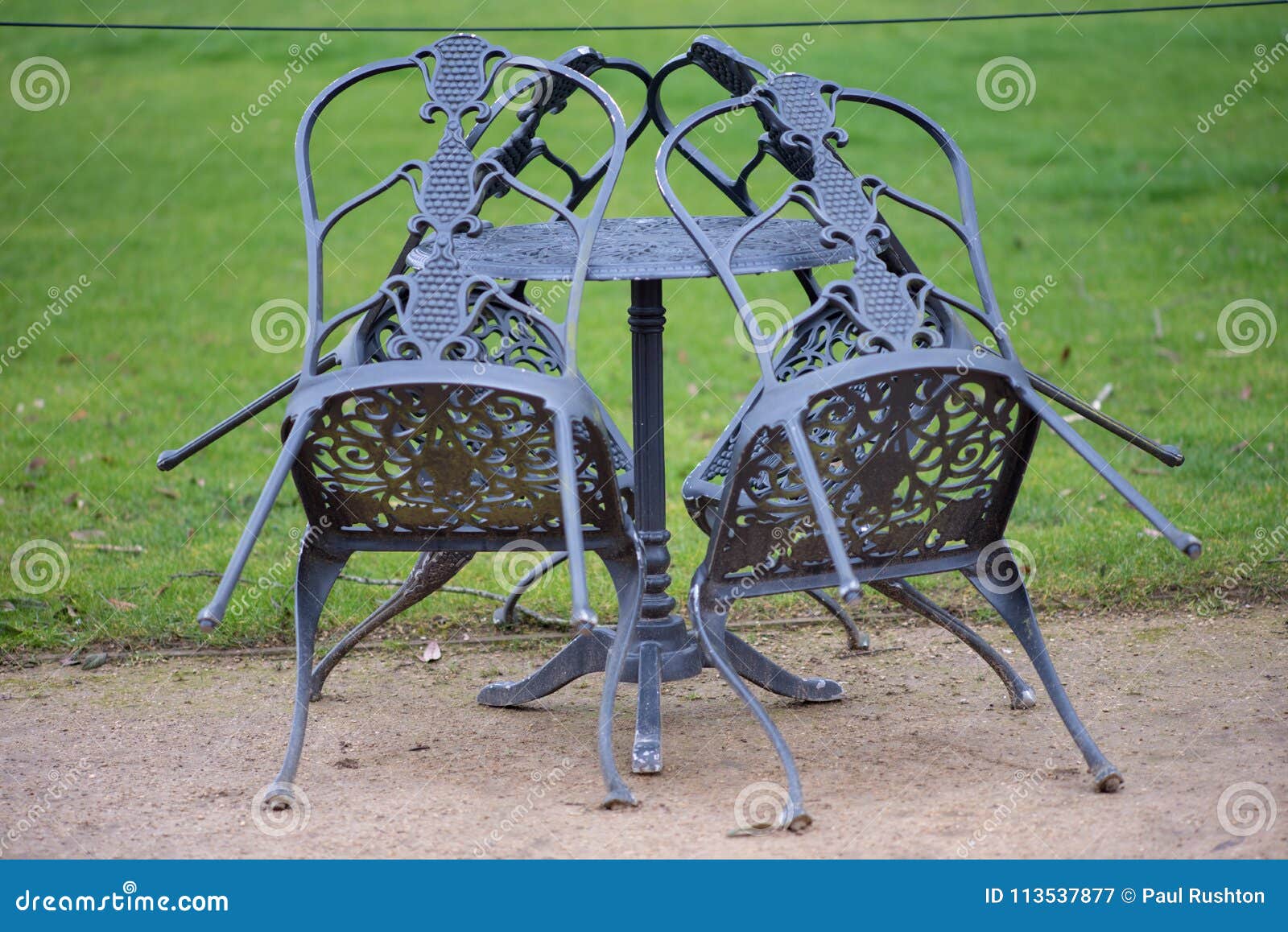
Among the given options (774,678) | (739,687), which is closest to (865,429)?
(739,687)

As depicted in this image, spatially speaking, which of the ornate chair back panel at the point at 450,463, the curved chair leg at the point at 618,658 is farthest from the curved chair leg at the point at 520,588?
the ornate chair back panel at the point at 450,463

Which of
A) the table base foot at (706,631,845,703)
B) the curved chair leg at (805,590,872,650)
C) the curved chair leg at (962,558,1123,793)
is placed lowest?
the table base foot at (706,631,845,703)

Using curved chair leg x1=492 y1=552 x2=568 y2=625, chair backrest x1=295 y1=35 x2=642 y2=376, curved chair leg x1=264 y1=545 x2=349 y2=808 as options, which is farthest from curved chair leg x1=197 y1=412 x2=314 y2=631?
curved chair leg x1=492 y1=552 x2=568 y2=625

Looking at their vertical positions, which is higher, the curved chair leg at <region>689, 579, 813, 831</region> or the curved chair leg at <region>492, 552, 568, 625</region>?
the curved chair leg at <region>689, 579, 813, 831</region>

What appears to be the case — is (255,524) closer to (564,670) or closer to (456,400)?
(456,400)

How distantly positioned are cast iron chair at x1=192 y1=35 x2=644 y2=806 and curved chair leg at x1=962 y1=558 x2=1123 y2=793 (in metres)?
0.86

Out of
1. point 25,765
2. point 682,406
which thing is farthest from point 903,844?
point 682,406

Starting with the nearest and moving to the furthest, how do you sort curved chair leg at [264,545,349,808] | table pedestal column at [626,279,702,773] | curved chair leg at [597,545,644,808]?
1. curved chair leg at [597,545,644,808]
2. curved chair leg at [264,545,349,808]
3. table pedestal column at [626,279,702,773]

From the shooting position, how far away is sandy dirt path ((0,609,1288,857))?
3.29 m

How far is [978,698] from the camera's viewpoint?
165 inches

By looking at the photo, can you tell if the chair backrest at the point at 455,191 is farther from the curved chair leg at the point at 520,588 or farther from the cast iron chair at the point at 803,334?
the curved chair leg at the point at 520,588

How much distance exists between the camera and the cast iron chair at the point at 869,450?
3.34 m

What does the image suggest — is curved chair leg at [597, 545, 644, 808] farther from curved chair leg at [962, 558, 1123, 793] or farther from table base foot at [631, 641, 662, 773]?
curved chair leg at [962, 558, 1123, 793]

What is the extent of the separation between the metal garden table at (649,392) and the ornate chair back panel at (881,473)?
0.44m
